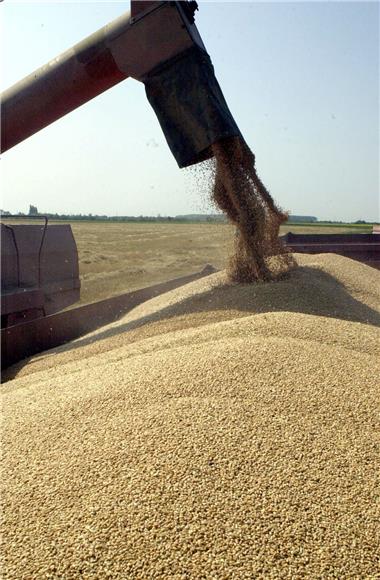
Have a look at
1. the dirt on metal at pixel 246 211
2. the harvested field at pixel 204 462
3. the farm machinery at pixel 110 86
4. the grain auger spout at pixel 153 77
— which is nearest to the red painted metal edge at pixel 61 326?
the farm machinery at pixel 110 86

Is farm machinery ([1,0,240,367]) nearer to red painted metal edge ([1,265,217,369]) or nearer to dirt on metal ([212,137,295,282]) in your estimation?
red painted metal edge ([1,265,217,369])

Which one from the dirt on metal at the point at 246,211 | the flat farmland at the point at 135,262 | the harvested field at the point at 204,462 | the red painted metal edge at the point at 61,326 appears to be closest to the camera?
the harvested field at the point at 204,462

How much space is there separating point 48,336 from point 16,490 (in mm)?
2819

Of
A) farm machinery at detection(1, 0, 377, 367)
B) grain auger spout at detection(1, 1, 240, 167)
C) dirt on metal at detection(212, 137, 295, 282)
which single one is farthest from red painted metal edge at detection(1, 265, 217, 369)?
grain auger spout at detection(1, 1, 240, 167)

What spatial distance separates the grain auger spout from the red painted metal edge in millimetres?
1893

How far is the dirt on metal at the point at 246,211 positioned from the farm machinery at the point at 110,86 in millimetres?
228

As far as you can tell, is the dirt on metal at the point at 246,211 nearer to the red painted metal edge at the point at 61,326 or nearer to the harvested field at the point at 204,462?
the red painted metal edge at the point at 61,326

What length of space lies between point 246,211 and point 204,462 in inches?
120

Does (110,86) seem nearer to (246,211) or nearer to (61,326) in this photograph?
(246,211)

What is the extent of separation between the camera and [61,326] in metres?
4.73

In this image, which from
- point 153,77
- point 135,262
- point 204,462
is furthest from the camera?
point 135,262

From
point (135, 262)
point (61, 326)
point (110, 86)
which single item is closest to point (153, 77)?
point (110, 86)

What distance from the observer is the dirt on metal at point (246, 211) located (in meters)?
4.40

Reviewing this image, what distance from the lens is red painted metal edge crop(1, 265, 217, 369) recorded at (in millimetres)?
4168
